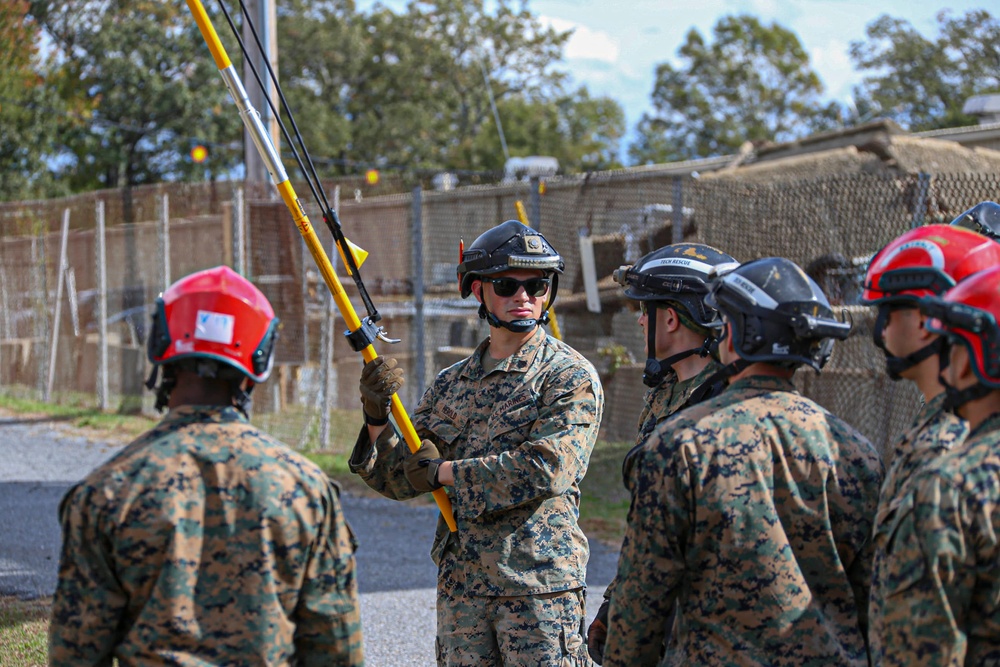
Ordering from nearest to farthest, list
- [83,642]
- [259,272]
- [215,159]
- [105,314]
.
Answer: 1. [83,642]
2. [259,272]
3. [105,314]
4. [215,159]

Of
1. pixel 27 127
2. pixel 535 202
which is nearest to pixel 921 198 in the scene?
pixel 535 202

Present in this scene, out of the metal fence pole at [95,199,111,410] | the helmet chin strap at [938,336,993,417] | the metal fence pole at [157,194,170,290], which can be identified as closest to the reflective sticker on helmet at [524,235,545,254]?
the helmet chin strap at [938,336,993,417]

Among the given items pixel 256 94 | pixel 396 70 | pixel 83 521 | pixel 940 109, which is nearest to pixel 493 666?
pixel 83 521

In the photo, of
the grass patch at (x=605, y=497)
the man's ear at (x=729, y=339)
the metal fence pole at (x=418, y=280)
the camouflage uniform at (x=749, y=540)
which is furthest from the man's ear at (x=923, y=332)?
the metal fence pole at (x=418, y=280)

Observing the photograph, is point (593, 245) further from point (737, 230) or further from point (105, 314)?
point (105, 314)

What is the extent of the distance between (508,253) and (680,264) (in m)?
0.68

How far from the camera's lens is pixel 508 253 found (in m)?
4.06

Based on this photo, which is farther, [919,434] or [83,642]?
[919,434]

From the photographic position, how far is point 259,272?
1226 centimetres

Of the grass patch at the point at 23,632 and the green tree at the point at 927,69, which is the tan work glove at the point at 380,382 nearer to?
the grass patch at the point at 23,632

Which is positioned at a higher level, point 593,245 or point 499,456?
point 593,245

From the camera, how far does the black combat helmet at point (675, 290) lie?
3.74 m

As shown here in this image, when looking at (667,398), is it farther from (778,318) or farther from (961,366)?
(961,366)

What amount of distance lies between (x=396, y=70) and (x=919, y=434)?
147ft
